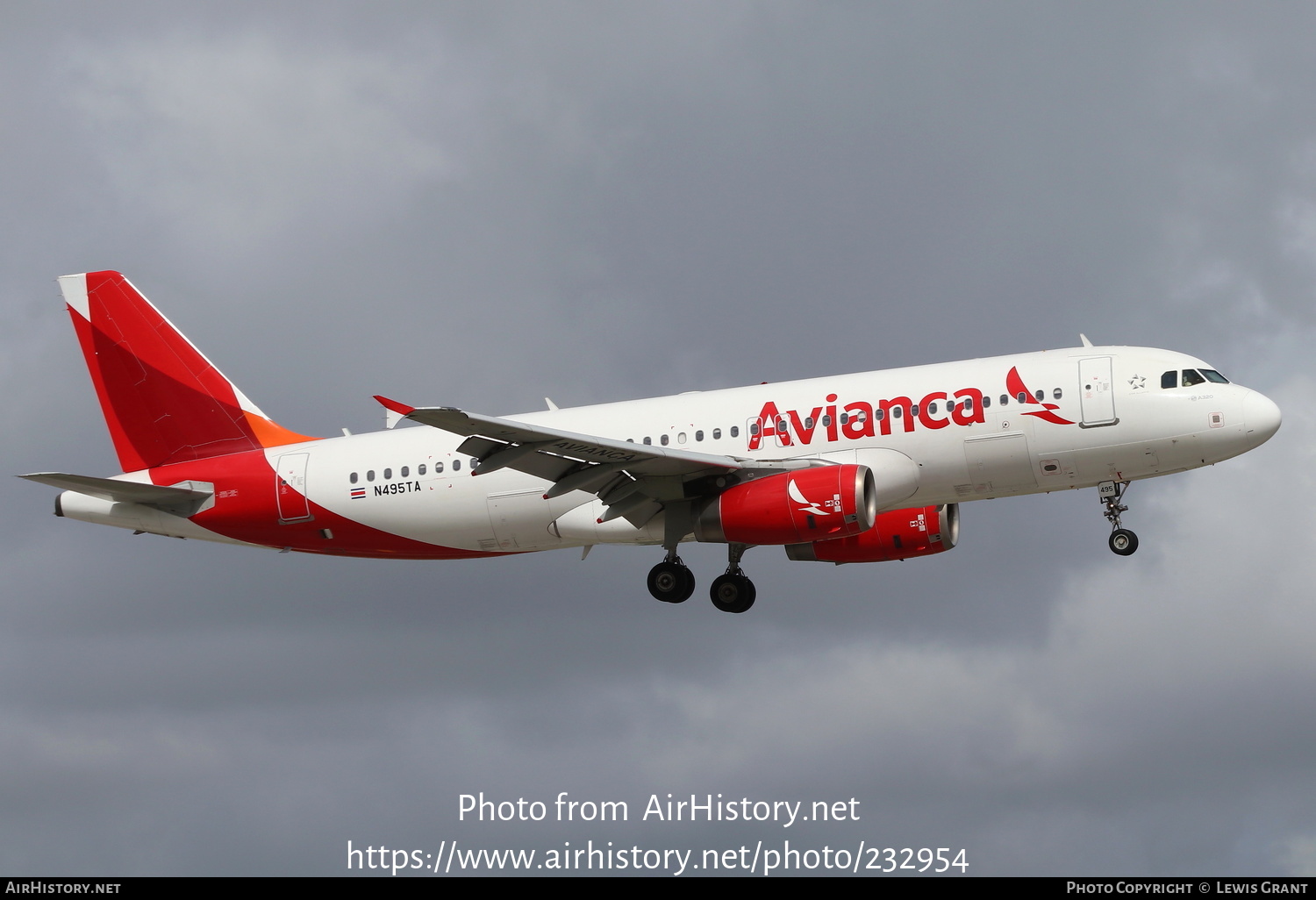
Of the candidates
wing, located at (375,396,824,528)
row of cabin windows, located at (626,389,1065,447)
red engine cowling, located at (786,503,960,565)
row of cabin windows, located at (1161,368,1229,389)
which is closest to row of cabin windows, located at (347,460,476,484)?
wing, located at (375,396,824,528)

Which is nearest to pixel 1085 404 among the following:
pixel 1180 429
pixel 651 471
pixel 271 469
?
pixel 1180 429

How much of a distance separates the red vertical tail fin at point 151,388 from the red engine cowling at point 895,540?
15025 millimetres

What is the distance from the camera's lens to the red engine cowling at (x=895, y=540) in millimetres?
43625

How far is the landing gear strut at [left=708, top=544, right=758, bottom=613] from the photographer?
41531 mm

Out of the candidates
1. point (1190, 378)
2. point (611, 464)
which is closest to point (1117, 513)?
point (1190, 378)

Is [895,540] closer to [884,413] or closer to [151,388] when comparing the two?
[884,413]

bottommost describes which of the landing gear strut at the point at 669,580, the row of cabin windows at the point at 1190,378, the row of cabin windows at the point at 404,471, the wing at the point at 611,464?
the landing gear strut at the point at 669,580

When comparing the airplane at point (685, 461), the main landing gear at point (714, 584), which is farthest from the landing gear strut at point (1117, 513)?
the main landing gear at point (714, 584)

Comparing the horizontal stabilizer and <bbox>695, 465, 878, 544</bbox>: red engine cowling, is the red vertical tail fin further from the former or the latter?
<bbox>695, 465, 878, 544</bbox>: red engine cowling

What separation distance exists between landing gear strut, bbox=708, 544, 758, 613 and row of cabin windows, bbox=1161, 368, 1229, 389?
11.3m

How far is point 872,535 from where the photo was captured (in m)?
44.1

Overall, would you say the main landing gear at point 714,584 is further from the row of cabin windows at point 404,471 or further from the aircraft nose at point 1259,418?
the aircraft nose at point 1259,418

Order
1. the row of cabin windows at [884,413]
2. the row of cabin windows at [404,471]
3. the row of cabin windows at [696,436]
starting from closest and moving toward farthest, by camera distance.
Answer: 1. the row of cabin windows at [884,413]
2. the row of cabin windows at [696,436]
3. the row of cabin windows at [404,471]

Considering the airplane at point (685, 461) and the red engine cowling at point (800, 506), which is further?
the airplane at point (685, 461)
